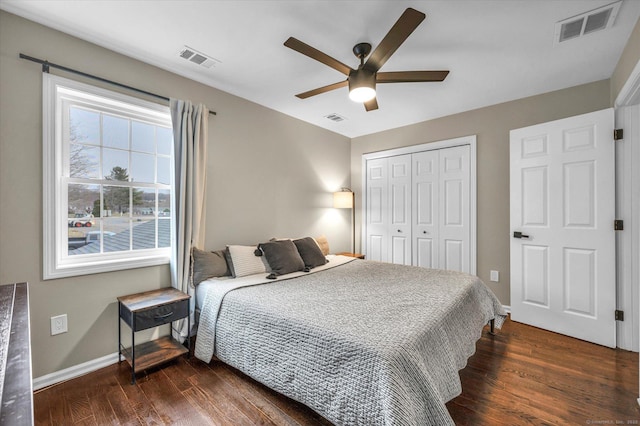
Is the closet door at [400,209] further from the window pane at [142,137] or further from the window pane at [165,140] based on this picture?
the window pane at [142,137]

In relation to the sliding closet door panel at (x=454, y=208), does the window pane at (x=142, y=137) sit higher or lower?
higher

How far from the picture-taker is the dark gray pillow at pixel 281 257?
286 centimetres

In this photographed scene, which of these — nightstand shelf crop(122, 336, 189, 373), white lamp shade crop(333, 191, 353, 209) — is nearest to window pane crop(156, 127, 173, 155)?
nightstand shelf crop(122, 336, 189, 373)

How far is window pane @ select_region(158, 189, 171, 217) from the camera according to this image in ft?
9.00

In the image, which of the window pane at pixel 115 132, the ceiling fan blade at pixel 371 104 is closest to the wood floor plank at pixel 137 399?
the window pane at pixel 115 132

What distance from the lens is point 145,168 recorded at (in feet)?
8.67

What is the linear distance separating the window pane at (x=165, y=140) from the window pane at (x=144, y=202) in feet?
1.32

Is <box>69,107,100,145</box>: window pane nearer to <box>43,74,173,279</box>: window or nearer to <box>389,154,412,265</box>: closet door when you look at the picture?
<box>43,74,173,279</box>: window

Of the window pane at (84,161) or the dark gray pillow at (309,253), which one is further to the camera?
the dark gray pillow at (309,253)

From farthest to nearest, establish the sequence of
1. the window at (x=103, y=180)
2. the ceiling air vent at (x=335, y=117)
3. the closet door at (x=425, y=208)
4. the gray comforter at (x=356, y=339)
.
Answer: the closet door at (x=425, y=208) → the ceiling air vent at (x=335, y=117) → the window at (x=103, y=180) → the gray comforter at (x=356, y=339)

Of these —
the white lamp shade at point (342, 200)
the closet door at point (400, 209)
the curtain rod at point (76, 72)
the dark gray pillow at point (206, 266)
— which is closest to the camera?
the curtain rod at point (76, 72)

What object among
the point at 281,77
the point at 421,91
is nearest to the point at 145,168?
the point at 281,77

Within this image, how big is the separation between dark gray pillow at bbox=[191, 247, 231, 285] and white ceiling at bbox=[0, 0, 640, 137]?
1510 mm

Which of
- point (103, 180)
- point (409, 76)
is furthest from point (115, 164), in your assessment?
point (409, 76)
